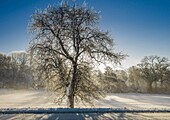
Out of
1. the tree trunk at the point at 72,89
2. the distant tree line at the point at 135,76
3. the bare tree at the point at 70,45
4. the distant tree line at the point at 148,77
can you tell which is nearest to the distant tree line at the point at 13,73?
the distant tree line at the point at 135,76

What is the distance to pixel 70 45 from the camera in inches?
420

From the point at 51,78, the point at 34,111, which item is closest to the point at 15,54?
the point at 51,78

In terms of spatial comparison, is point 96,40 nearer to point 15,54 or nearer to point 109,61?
point 109,61

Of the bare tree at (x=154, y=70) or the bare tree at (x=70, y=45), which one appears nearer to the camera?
the bare tree at (x=70, y=45)

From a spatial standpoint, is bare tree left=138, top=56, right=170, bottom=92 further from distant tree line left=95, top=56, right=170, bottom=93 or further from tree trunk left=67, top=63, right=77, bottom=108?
tree trunk left=67, top=63, right=77, bottom=108

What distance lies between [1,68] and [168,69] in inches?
1685

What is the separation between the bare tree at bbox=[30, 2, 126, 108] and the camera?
10.0 m

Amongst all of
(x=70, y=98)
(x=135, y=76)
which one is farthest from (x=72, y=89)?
(x=135, y=76)

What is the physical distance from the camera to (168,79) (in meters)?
48.1

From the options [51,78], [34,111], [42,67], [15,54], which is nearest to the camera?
[34,111]

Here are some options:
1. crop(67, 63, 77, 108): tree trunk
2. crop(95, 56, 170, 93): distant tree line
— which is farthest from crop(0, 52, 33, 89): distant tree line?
crop(67, 63, 77, 108): tree trunk

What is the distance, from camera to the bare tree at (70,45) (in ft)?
32.9

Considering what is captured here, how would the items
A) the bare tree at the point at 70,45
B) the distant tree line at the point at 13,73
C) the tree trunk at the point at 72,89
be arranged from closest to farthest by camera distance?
the bare tree at the point at 70,45 → the tree trunk at the point at 72,89 → the distant tree line at the point at 13,73

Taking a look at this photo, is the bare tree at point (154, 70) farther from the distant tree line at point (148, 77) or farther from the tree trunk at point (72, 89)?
the tree trunk at point (72, 89)
